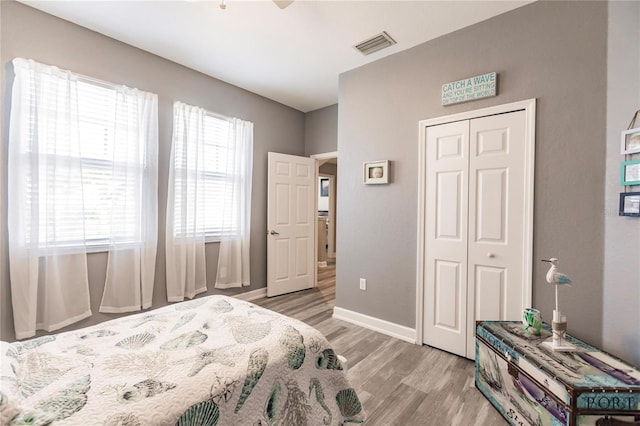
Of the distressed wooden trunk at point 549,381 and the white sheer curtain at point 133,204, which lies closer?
the distressed wooden trunk at point 549,381

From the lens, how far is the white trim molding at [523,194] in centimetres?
206

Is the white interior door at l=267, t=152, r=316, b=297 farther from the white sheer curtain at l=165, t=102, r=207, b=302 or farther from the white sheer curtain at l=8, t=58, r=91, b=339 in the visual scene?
→ the white sheer curtain at l=8, t=58, r=91, b=339

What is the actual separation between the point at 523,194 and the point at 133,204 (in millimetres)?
3413

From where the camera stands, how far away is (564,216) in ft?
6.42

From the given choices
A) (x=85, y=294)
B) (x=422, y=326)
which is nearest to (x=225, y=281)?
(x=85, y=294)

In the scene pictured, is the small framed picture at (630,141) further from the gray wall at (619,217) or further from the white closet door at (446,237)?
the white closet door at (446,237)

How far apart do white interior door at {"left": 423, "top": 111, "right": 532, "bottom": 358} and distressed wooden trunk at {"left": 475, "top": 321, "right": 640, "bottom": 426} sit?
0.38m

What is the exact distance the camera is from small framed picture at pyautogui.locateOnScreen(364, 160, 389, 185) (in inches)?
112

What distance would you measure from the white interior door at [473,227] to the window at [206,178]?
2.36 m

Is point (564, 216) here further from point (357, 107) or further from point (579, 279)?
point (357, 107)

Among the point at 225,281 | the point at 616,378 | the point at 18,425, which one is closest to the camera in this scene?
the point at 18,425

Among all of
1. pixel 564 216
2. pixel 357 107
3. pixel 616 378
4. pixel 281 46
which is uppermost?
pixel 281 46

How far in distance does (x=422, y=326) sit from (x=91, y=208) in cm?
322

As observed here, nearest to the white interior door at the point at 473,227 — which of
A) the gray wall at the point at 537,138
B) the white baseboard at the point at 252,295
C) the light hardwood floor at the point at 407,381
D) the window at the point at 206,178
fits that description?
the gray wall at the point at 537,138
